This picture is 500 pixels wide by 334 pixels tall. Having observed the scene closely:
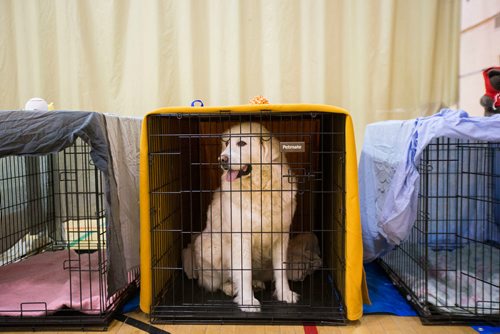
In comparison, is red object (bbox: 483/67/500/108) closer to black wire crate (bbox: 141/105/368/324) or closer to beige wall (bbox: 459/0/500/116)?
beige wall (bbox: 459/0/500/116)

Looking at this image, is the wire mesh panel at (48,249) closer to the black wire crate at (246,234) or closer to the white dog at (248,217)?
the black wire crate at (246,234)

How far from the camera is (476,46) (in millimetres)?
3182

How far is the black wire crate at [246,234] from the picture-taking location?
2.08 metres

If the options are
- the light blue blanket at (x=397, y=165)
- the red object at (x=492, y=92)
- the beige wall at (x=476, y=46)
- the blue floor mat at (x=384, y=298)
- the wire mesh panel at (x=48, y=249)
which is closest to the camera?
the light blue blanket at (x=397, y=165)

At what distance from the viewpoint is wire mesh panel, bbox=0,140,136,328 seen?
6.75 feet

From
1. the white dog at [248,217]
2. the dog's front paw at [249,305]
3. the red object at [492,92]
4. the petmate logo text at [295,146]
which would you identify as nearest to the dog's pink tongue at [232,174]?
the white dog at [248,217]

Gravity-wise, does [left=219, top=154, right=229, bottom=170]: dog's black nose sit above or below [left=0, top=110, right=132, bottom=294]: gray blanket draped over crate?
below

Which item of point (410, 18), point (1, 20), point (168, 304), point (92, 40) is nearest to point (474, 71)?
point (410, 18)

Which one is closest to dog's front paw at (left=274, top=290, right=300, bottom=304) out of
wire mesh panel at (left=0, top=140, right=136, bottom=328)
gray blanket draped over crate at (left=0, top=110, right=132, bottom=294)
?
wire mesh panel at (left=0, top=140, right=136, bottom=328)

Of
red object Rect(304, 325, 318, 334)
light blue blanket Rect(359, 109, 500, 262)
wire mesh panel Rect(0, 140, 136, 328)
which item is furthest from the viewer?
wire mesh panel Rect(0, 140, 136, 328)

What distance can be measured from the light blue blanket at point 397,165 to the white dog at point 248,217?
556 millimetres

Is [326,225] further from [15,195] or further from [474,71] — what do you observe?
[15,195]

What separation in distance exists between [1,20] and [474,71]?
4.05 m

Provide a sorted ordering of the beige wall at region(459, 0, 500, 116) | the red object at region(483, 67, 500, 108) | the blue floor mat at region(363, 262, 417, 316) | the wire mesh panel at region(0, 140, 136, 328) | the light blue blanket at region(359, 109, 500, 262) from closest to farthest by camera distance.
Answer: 1. the light blue blanket at region(359, 109, 500, 262)
2. the wire mesh panel at region(0, 140, 136, 328)
3. the blue floor mat at region(363, 262, 417, 316)
4. the red object at region(483, 67, 500, 108)
5. the beige wall at region(459, 0, 500, 116)
